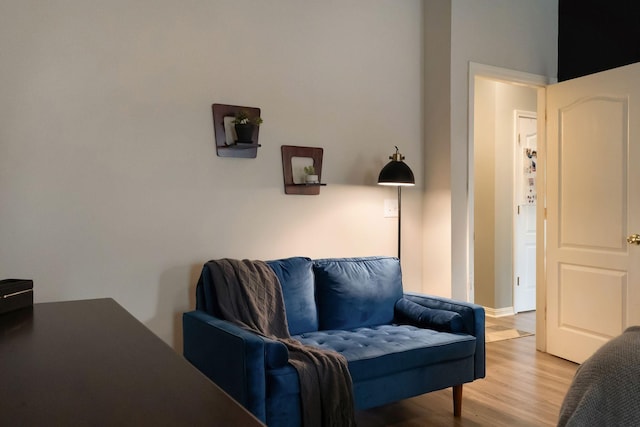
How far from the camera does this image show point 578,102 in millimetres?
3998

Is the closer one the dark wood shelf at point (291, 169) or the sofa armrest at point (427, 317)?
the sofa armrest at point (427, 317)

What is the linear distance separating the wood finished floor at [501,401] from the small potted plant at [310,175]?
1.47m

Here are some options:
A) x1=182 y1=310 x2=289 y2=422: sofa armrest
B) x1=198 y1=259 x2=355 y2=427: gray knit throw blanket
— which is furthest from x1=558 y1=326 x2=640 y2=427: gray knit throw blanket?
x1=182 y1=310 x2=289 y2=422: sofa armrest

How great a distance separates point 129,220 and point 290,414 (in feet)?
4.62

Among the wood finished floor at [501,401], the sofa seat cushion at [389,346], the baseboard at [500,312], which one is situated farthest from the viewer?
the baseboard at [500,312]

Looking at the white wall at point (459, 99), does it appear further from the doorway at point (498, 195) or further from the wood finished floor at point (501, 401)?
the doorway at point (498, 195)

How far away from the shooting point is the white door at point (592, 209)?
362 centimetres

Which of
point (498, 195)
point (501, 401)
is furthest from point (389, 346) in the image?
point (498, 195)

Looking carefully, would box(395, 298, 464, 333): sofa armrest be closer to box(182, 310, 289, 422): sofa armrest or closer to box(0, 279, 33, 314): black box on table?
box(182, 310, 289, 422): sofa armrest

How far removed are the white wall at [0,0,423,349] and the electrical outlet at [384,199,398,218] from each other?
0.06 m

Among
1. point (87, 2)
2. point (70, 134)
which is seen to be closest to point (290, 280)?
point (70, 134)

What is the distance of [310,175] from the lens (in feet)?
11.4

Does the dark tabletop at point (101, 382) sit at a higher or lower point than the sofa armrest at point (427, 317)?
higher

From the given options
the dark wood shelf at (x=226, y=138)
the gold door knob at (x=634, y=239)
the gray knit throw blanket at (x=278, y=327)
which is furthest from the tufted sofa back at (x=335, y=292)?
the gold door knob at (x=634, y=239)
